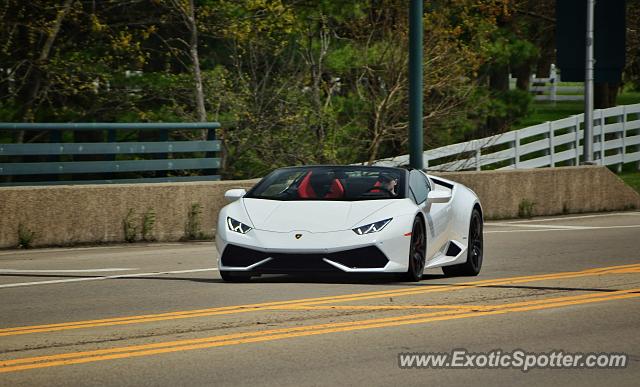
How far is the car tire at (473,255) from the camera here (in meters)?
15.1

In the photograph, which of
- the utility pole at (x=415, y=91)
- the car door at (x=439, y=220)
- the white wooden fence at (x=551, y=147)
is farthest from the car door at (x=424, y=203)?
the white wooden fence at (x=551, y=147)

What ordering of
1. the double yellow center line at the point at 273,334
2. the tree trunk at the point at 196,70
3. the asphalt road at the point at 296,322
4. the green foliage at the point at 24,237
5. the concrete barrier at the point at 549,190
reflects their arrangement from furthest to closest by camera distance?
the tree trunk at the point at 196,70 < the concrete barrier at the point at 549,190 < the green foliage at the point at 24,237 < the double yellow center line at the point at 273,334 < the asphalt road at the point at 296,322

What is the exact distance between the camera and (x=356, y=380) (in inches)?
325

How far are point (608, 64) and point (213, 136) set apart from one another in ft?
39.2

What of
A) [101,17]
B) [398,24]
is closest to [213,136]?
[101,17]

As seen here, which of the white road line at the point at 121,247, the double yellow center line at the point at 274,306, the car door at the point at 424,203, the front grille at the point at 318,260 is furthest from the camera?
the white road line at the point at 121,247

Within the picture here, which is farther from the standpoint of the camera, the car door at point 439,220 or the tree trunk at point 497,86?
the tree trunk at point 497,86

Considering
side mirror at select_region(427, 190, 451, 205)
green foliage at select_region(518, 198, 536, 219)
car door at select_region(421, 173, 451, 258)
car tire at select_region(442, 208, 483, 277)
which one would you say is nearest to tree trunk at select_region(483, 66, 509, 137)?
green foliage at select_region(518, 198, 536, 219)

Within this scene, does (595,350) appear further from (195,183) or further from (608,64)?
(608,64)

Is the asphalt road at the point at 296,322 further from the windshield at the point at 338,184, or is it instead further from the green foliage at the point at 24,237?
the green foliage at the point at 24,237

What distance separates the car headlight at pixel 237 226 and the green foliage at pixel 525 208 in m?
13.4

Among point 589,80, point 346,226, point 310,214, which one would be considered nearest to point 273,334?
point 346,226

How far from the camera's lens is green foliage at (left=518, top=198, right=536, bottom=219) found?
2659 cm

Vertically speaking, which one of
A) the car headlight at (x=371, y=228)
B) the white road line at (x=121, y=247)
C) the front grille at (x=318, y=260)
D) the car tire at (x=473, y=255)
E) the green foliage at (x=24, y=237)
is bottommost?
the white road line at (x=121, y=247)
